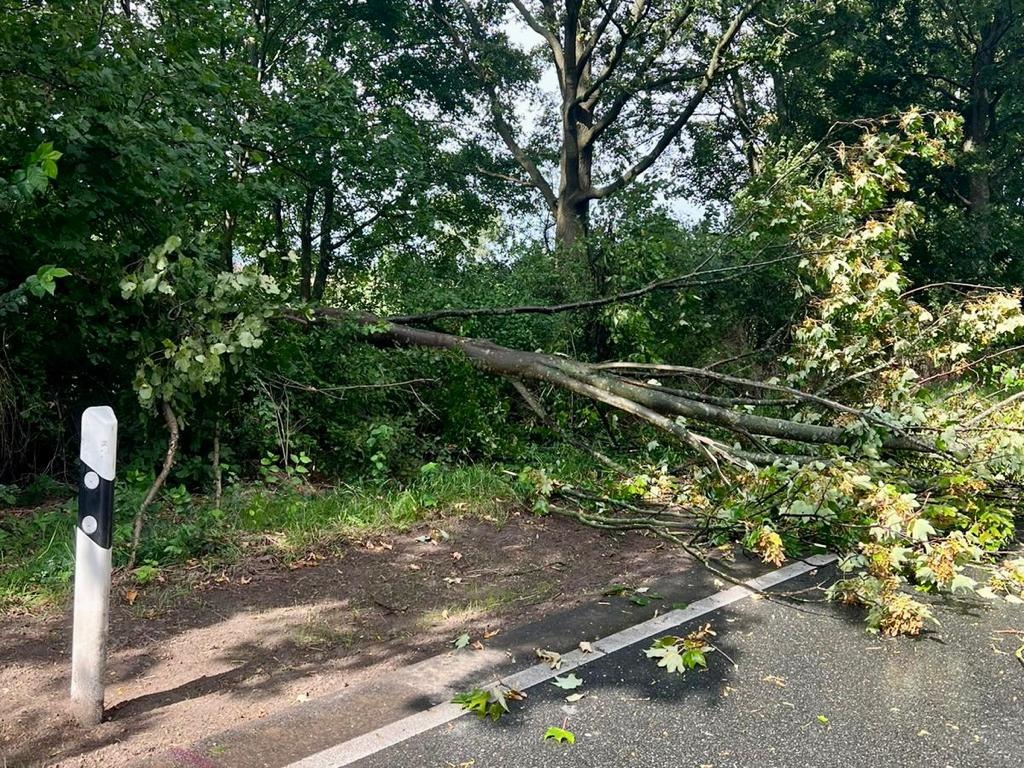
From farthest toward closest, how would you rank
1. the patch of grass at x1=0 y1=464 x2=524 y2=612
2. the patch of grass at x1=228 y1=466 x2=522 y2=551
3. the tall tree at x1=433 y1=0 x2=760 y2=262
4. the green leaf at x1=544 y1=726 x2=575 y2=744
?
the tall tree at x1=433 y1=0 x2=760 y2=262 < the patch of grass at x1=228 y1=466 x2=522 y2=551 < the patch of grass at x1=0 y1=464 x2=524 y2=612 < the green leaf at x1=544 y1=726 x2=575 y2=744

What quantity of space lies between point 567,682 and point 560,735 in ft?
1.45

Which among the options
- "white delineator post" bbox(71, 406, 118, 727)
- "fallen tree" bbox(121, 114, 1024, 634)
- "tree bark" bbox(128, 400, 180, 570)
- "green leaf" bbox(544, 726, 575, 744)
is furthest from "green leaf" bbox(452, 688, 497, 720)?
"tree bark" bbox(128, 400, 180, 570)

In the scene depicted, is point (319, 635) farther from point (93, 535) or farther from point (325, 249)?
point (325, 249)

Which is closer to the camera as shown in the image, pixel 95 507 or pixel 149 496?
pixel 95 507

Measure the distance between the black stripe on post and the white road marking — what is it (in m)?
1.08

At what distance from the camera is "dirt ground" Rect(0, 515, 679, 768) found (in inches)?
119

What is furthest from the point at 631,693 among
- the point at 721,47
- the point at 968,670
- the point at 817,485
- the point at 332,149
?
the point at 721,47

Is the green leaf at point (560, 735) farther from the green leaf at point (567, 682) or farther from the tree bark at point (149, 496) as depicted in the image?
the tree bark at point (149, 496)

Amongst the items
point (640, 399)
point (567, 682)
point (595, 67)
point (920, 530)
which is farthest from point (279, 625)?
point (595, 67)

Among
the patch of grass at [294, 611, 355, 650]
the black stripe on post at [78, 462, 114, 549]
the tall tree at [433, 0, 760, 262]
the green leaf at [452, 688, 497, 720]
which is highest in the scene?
the tall tree at [433, 0, 760, 262]

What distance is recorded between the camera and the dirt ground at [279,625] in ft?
9.91

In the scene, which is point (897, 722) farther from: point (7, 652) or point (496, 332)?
point (496, 332)

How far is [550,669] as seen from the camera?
355cm

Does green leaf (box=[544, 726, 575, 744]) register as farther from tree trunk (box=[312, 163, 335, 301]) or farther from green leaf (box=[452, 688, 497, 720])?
tree trunk (box=[312, 163, 335, 301])
